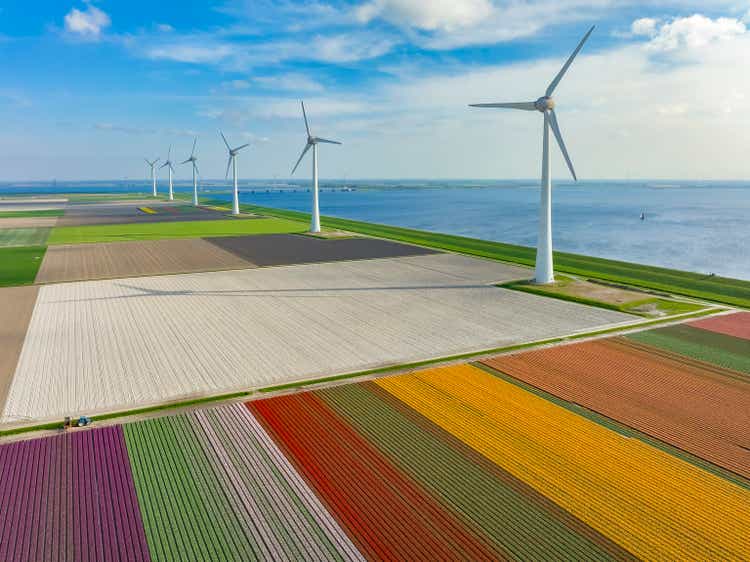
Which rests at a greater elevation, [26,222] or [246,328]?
[26,222]

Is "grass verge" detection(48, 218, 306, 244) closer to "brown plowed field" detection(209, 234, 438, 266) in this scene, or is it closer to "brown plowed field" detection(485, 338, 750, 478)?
"brown plowed field" detection(209, 234, 438, 266)

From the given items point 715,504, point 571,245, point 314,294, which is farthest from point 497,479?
point 571,245

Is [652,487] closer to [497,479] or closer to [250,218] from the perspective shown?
[497,479]

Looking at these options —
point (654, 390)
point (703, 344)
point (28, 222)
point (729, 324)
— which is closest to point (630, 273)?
point (729, 324)

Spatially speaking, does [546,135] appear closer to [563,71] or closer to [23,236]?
[563,71]

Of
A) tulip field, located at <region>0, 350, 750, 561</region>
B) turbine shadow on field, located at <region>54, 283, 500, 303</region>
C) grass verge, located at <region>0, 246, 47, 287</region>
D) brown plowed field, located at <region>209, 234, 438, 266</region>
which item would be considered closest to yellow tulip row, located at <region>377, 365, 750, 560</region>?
tulip field, located at <region>0, 350, 750, 561</region>

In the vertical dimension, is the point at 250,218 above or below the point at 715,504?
above

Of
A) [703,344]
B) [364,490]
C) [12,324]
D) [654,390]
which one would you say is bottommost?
[364,490]
